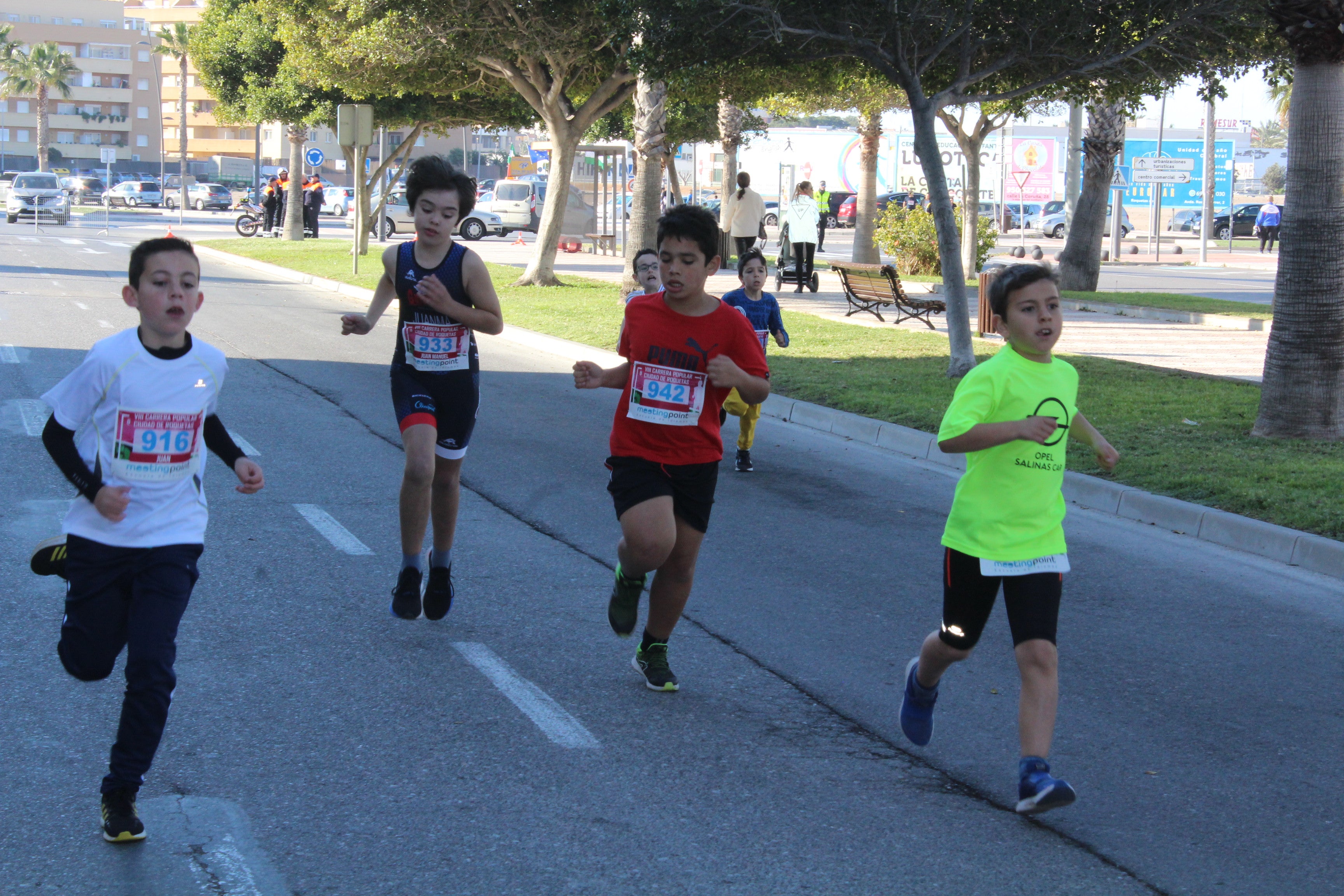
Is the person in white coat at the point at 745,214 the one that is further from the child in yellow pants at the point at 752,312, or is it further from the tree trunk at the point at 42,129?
the tree trunk at the point at 42,129

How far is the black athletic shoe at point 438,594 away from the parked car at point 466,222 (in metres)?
42.0

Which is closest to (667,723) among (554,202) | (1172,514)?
(1172,514)

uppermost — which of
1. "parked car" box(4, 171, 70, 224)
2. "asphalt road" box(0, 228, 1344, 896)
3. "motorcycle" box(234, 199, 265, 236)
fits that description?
"parked car" box(4, 171, 70, 224)

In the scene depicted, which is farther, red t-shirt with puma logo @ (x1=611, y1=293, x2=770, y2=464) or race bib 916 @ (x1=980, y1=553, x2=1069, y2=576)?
red t-shirt with puma logo @ (x1=611, y1=293, x2=770, y2=464)

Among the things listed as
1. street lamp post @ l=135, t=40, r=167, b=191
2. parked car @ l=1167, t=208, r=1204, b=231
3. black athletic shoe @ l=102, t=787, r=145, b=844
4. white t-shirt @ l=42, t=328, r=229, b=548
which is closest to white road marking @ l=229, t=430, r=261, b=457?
white t-shirt @ l=42, t=328, r=229, b=548

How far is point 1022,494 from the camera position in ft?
13.7

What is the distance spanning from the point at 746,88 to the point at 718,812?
20.0 m

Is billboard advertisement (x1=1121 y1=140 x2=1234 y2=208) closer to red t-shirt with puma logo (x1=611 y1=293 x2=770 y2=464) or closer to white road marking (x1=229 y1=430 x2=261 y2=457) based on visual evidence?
white road marking (x1=229 y1=430 x2=261 y2=457)

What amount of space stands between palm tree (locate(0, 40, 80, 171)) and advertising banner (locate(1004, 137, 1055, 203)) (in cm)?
6875

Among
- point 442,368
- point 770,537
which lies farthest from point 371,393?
point 442,368

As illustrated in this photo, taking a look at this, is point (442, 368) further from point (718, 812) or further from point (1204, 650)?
point (1204, 650)

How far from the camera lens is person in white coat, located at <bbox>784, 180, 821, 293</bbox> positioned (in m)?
23.6

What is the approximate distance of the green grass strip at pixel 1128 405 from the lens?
28.8 ft

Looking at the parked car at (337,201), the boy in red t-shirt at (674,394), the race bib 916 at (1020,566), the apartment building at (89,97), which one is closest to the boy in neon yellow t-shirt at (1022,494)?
the race bib 916 at (1020,566)
